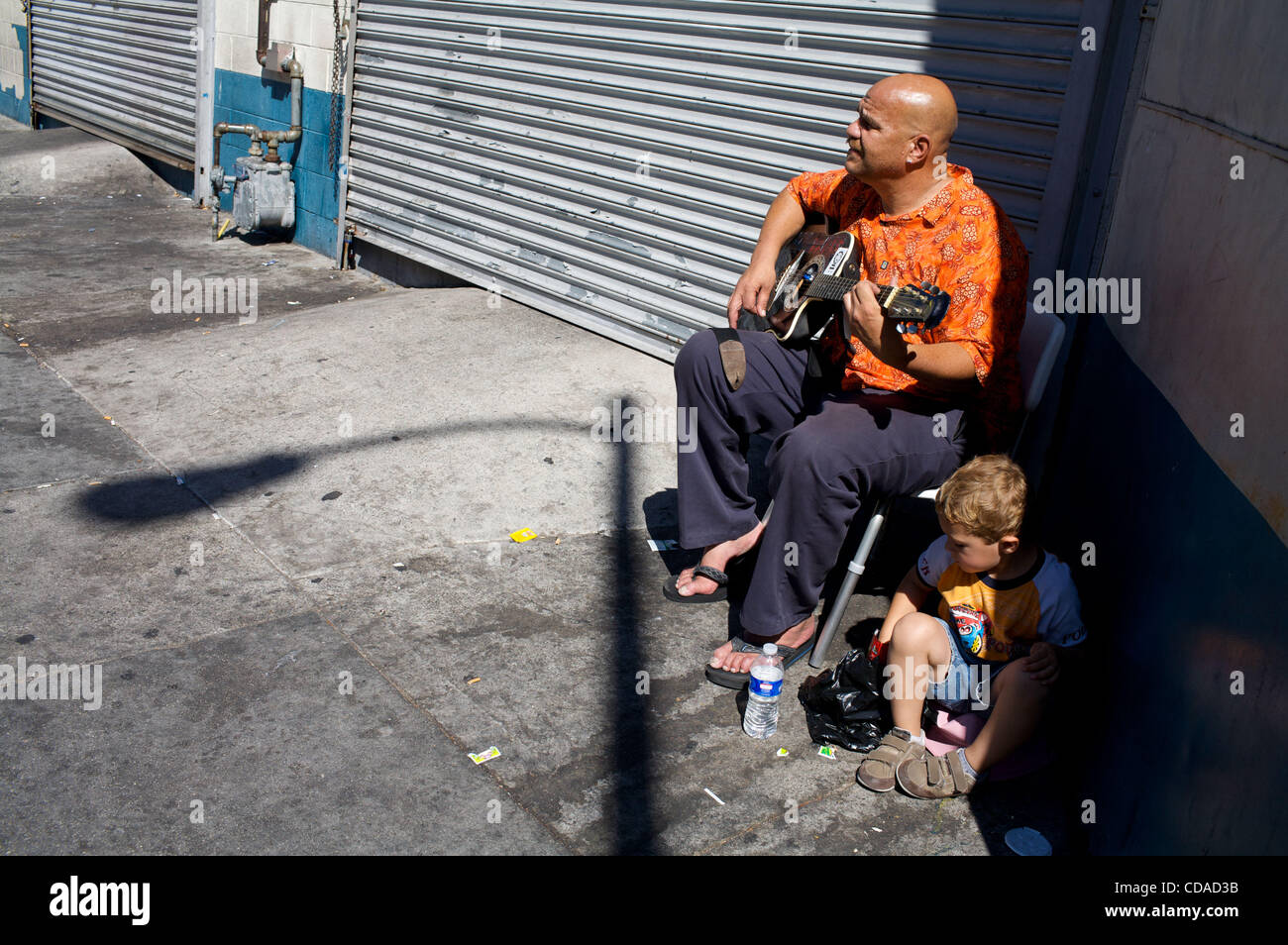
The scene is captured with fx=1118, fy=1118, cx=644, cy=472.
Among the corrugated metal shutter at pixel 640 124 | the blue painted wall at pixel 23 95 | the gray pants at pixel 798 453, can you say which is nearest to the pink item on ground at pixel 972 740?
the gray pants at pixel 798 453

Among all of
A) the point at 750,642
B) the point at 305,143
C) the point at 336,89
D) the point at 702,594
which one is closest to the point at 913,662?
the point at 750,642

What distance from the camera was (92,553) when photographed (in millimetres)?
3861

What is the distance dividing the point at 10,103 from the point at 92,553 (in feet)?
43.2

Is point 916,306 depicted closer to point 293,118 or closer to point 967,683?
point 967,683

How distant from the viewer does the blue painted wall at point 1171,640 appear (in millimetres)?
1920

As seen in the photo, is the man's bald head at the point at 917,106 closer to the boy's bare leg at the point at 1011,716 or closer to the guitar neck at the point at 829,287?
the guitar neck at the point at 829,287

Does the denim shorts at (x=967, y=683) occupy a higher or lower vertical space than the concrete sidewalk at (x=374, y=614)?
higher

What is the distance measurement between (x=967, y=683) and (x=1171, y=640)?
616mm

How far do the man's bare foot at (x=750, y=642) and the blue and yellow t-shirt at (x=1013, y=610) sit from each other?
56 centimetres

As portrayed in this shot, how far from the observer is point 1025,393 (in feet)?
10.8

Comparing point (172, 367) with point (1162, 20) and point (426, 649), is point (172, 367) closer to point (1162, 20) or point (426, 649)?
point (426, 649)

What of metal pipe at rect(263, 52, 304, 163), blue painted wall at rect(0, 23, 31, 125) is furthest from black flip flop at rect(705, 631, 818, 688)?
blue painted wall at rect(0, 23, 31, 125)

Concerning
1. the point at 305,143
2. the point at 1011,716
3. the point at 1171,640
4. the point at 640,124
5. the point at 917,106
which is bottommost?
the point at 1011,716

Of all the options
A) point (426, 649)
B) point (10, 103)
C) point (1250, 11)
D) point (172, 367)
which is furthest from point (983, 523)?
point (10, 103)
